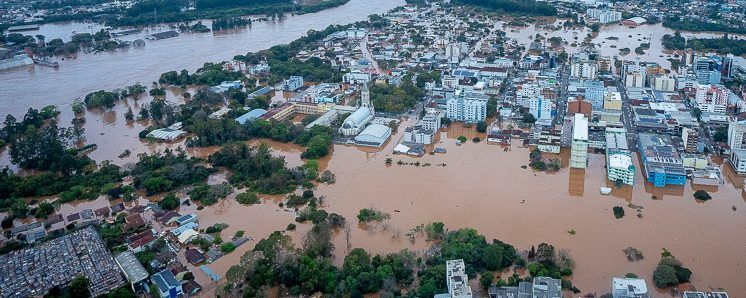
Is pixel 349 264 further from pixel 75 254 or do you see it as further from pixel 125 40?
pixel 125 40

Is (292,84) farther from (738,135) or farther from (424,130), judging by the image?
(738,135)

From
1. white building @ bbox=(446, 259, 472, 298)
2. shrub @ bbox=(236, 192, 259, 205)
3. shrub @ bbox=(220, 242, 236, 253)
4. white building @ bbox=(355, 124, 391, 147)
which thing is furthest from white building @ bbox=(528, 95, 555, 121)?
shrub @ bbox=(220, 242, 236, 253)

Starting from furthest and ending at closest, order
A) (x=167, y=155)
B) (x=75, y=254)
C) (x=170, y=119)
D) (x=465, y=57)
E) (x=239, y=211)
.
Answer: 1. (x=465, y=57)
2. (x=170, y=119)
3. (x=167, y=155)
4. (x=239, y=211)
5. (x=75, y=254)

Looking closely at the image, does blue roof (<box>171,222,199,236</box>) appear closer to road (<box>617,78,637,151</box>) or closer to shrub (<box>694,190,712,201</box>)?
shrub (<box>694,190,712,201</box>)

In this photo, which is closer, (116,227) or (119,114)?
(116,227)

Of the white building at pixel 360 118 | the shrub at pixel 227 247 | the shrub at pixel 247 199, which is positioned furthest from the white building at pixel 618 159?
the shrub at pixel 227 247

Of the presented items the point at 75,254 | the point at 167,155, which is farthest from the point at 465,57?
the point at 75,254
